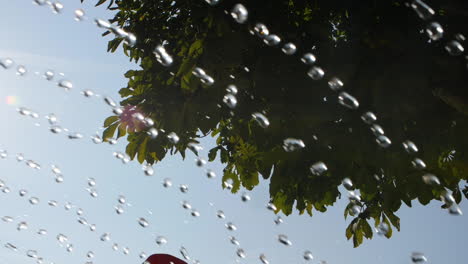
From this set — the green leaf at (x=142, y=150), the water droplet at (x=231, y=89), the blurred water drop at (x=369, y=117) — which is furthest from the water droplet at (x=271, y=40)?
the green leaf at (x=142, y=150)

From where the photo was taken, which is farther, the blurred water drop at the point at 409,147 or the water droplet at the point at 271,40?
the blurred water drop at the point at 409,147

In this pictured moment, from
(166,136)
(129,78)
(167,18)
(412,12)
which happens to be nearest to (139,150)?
(166,136)

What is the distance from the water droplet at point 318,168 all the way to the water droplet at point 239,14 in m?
1.44

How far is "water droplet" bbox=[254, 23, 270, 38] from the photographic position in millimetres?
4049

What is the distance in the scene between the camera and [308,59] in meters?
4.13

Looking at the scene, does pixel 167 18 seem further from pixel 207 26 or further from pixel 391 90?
pixel 391 90

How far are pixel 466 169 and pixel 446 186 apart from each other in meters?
0.31

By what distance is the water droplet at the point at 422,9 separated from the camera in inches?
145

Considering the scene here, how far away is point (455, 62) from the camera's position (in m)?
3.79

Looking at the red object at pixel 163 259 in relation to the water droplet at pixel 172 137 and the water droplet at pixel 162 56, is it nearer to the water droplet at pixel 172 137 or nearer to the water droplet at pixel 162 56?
the water droplet at pixel 172 137

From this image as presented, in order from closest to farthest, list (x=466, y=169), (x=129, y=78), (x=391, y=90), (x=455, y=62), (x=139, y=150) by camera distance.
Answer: (x=391, y=90) < (x=455, y=62) < (x=466, y=169) < (x=139, y=150) < (x=129, y=78)

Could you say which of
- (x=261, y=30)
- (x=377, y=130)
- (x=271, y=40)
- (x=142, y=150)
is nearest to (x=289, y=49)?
(x=271, y=40)

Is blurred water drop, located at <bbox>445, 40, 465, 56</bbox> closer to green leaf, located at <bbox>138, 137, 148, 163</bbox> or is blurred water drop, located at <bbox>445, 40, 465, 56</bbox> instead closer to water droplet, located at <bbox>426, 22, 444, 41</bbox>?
water droplet, located at <bbox>426, 22, 444, 41</bbox>

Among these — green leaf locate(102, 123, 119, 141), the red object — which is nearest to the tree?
green leaf locate(102, 123, 119, 141)
